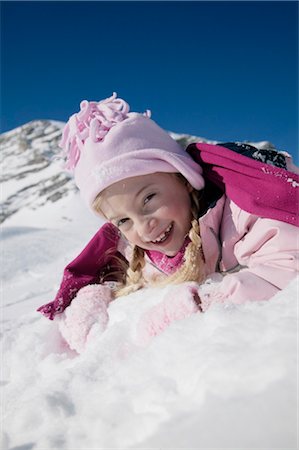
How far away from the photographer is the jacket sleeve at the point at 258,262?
1588mm

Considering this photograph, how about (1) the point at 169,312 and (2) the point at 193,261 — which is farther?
(2) the point at 193,261

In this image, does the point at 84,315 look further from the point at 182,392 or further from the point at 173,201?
the point at 182,392

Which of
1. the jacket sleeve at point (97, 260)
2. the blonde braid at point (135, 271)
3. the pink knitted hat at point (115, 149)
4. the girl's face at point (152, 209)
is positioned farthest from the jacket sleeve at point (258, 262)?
the jacket sleeve at point (97, 260)

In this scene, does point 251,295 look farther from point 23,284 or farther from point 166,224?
point 23,284

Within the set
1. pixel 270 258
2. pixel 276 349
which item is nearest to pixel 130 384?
pixel 276 349

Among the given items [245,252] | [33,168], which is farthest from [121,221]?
[33,168]

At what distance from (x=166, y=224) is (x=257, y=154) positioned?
48 cm

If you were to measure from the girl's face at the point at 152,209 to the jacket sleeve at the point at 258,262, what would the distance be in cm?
28

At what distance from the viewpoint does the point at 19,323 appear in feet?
10.1

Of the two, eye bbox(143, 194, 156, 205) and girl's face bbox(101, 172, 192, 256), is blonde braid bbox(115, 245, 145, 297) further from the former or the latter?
eye bbox(143, 194, 156, 205)

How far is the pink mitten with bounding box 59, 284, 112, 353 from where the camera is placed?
2.29 m

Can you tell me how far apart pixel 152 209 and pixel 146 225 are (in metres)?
0.07

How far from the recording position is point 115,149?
2248mm

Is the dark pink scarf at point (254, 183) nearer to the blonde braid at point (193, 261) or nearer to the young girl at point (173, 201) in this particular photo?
the young girl at point (173, 201)
